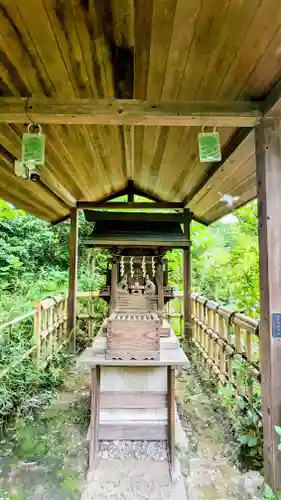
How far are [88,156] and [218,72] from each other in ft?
5.92

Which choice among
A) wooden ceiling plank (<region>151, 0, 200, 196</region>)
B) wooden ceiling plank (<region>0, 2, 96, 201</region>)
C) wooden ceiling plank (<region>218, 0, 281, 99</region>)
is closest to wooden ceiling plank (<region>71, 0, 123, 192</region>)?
wooden ceiling plank (<region>0, 2, 96, 201</region>)

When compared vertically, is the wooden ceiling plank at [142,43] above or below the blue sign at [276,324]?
above

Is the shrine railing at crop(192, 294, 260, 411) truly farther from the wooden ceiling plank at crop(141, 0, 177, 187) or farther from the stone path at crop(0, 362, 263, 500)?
the wooden ceiling plank at crop(141, 0, 177, 187)

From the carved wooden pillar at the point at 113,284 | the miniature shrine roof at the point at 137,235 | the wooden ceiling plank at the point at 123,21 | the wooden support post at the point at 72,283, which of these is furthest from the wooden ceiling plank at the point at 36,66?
the wooden support post at the point at 72,283

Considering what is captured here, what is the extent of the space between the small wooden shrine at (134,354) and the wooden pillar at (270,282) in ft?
2.04

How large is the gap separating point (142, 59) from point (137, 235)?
182cm

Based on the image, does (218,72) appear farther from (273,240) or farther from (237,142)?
(273,240)

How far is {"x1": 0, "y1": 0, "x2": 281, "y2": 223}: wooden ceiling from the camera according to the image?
1.31 m

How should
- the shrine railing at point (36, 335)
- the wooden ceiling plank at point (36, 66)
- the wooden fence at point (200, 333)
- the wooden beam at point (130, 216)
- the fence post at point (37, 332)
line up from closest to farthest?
the wooden ceiling plank at point (36, 66), the wooden fence at point (200, 333), the shrine railing at point (36, 335), the wooden beam at point (130, 216), the fence post at point (37, 332)

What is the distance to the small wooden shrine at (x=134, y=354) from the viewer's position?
2.28 metres

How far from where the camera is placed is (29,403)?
10.4 ft

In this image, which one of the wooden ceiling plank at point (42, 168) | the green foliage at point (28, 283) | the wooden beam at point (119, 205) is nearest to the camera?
the wooden ceiling plank at point (42, 168)

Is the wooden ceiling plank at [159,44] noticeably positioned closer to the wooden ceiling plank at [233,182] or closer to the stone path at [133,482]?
the wooden ceiling plank at [233,182]

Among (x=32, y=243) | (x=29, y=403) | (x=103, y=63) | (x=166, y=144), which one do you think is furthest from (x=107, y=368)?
(x=32, y=243)
